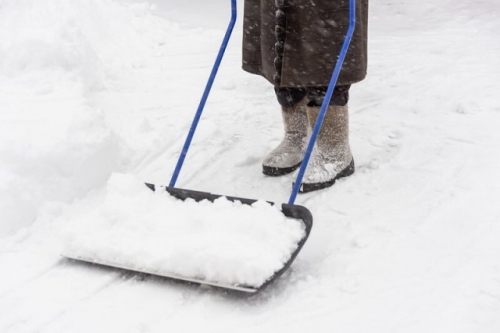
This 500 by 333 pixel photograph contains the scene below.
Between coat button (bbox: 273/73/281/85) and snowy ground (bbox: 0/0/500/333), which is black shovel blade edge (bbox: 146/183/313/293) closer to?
snowy ground (bbox: 0/0/500/333)

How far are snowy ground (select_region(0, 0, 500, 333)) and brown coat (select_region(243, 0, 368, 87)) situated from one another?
1.64ft

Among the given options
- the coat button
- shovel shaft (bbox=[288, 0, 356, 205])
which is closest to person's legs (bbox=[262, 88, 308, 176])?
the coat button

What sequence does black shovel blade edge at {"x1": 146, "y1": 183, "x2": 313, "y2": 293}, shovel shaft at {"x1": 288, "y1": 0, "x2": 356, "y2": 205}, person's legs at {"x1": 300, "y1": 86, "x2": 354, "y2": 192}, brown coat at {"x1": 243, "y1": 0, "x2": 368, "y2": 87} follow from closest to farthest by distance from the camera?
black shovel blade edge at {"x1": 146, "y1": 183, "x2": 313, "y2": 293} → shovel shaft at {"x1": 288, "y1": 0, "x2": 356, "y2": 205} → brown coat at {"x1": 243, "y1": 0, "x2": 368, "y2": 87} → person's legs at {"x1": 300, "y1": 86, "x2": 354, "y2": 192}

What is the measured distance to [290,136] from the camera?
3057 millimetres

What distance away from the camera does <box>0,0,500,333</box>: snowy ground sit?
6.59 feet

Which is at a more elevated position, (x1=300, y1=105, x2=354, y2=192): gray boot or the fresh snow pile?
the fresh snow pile

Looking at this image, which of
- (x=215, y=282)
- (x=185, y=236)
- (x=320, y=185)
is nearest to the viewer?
(x=215, y=282)

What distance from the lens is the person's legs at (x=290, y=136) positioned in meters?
2.99

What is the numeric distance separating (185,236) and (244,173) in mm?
921

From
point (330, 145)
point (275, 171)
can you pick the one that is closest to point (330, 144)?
point (330, 145)

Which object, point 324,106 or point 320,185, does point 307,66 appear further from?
point 320,185

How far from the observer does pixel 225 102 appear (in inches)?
155

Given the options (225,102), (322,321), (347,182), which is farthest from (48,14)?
(322,321)

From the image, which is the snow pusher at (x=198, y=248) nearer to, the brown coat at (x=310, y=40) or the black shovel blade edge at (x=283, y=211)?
the black shovel blade edge at (x=283, y=211)
